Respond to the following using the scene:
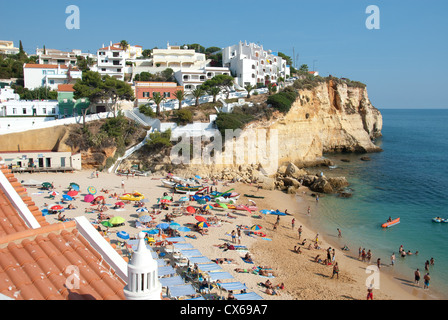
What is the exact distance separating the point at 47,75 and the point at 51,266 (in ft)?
195

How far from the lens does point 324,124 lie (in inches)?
2114

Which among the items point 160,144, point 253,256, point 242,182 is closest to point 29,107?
point 160,144

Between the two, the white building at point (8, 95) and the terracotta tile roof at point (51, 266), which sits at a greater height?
the white building at point (8, 95)

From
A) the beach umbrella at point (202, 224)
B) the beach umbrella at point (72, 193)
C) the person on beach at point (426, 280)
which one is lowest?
the person on beach at point (426, 280)

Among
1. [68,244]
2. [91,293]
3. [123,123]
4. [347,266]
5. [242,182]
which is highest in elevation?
[123,123]

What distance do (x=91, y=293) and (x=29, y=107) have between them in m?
47.9

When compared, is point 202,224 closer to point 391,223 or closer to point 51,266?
point 391,223

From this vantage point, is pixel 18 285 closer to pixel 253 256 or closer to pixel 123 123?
pixel 253 256

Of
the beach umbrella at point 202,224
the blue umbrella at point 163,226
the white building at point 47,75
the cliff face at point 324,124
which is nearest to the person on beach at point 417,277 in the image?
the beach umbrella at point 202,224

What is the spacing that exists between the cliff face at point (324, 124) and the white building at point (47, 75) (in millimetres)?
34047

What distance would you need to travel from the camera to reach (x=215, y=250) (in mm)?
19391

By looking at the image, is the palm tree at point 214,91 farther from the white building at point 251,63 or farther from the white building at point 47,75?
the white building at point 47,75

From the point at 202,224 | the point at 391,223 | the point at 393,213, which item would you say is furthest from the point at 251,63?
the point at 202,224

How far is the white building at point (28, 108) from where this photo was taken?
4453 cm
